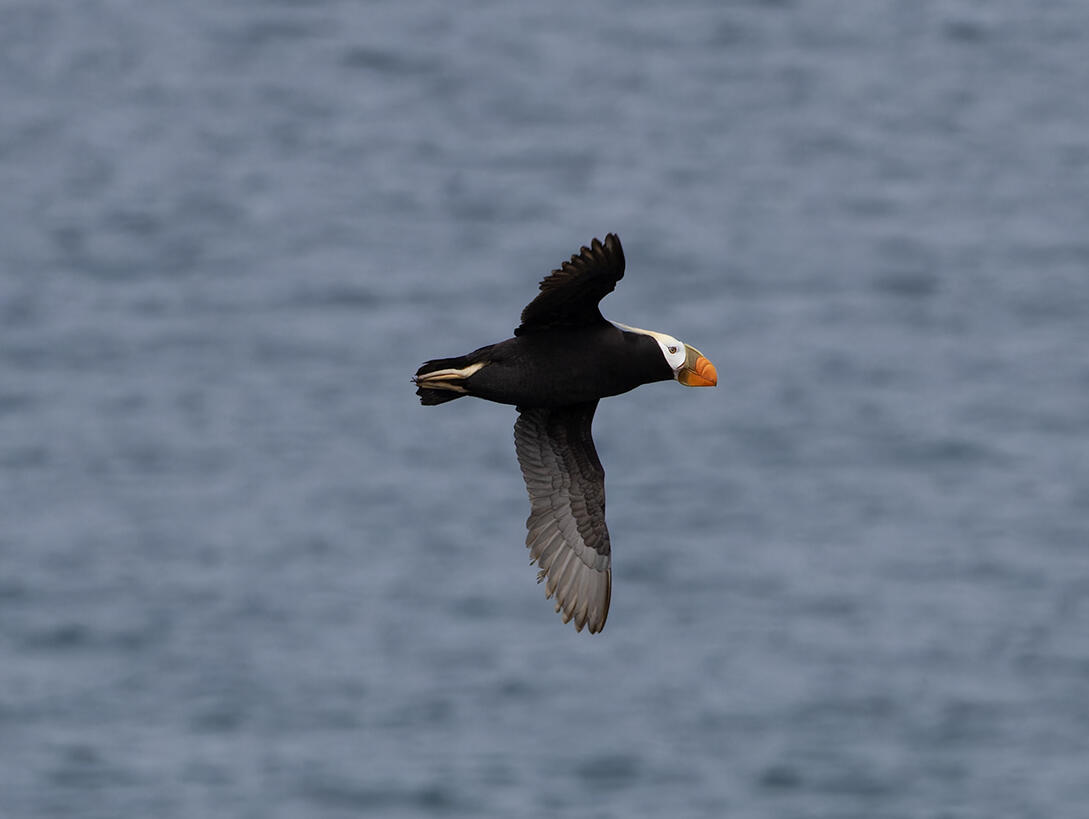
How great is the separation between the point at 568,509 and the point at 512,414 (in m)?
60.2

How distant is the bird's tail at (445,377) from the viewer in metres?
14.3

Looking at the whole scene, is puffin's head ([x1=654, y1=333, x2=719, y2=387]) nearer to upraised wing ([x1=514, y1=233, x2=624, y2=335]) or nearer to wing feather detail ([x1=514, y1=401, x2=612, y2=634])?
upraised wing ([x1=514, y1=233, x2=624, y2=335])

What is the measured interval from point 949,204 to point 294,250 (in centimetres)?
2214

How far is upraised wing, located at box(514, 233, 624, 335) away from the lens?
45.1 feet

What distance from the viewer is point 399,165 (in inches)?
3487

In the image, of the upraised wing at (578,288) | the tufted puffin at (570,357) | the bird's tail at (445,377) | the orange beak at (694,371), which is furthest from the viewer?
the orange beak at (694,371)

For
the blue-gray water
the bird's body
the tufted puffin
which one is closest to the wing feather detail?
the tufted puffin

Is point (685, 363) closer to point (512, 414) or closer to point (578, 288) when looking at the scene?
point (578, 288)

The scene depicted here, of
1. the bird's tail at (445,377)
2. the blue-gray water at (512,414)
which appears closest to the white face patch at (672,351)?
the bird's tail at (445,377)

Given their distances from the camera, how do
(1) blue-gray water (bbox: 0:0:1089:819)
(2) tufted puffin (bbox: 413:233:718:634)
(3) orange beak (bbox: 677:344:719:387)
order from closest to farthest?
(2) tufted puffin (bbox: 413:233:718:634) < (3) orange beak (bbox: 677:344:719:387) < (1) blue-gray water (bbox: 0:0:1089:819)

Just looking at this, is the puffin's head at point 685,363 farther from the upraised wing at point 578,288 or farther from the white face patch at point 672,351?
the upraised wing at point 578,288

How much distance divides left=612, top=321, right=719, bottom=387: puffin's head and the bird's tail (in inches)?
34.8

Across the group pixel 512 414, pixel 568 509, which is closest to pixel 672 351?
pixel 568 509

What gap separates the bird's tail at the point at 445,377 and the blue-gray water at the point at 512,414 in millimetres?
38546
